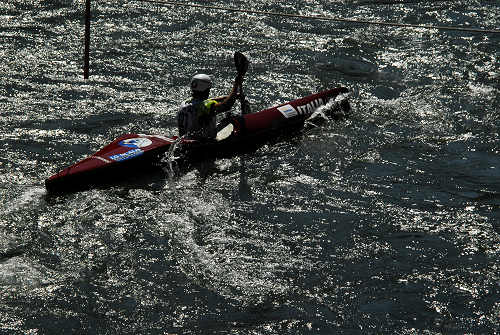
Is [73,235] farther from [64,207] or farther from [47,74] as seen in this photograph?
[47,74]

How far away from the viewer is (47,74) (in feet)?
37.6

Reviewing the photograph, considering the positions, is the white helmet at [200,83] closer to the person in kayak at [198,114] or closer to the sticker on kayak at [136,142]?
the person in kayak at [198,114]

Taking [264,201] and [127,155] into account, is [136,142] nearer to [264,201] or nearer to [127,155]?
[127,155]

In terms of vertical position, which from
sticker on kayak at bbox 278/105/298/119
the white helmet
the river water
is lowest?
the river water

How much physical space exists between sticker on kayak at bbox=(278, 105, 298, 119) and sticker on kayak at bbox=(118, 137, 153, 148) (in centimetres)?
209

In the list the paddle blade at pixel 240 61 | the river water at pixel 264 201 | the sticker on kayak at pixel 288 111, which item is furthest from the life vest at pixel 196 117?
the sticker on kayak at pixel 288 111

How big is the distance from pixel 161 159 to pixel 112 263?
7.07 ft

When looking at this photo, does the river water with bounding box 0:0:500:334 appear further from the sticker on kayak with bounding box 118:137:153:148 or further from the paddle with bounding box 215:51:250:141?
the paddle with bounding box 215:51:250:141

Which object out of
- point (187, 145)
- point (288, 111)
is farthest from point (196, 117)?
point (288, 111)

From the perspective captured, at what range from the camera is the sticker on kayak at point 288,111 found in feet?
31.4

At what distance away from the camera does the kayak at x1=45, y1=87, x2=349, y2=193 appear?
764 centimetres

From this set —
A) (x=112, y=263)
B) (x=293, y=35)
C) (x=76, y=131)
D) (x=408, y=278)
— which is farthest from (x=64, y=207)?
(x=293, y=35)

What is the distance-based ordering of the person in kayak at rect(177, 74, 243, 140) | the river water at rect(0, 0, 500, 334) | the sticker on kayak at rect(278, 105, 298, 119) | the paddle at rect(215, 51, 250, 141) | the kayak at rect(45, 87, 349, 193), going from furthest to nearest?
the sticker on kayak at rect(278, 105, 298, 119), the paddle at rect(215, 51, 250, 141), the person in kayak at rect(177, 74, 243, 140), the kayak at rect(45, 87, 349, 193), the river water at rect(0, 0, 500, 334)

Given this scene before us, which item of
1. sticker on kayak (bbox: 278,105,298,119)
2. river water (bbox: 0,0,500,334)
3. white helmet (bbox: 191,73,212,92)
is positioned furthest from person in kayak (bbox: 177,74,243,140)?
sticker on kayak (bbox: 278,105,298,119)
